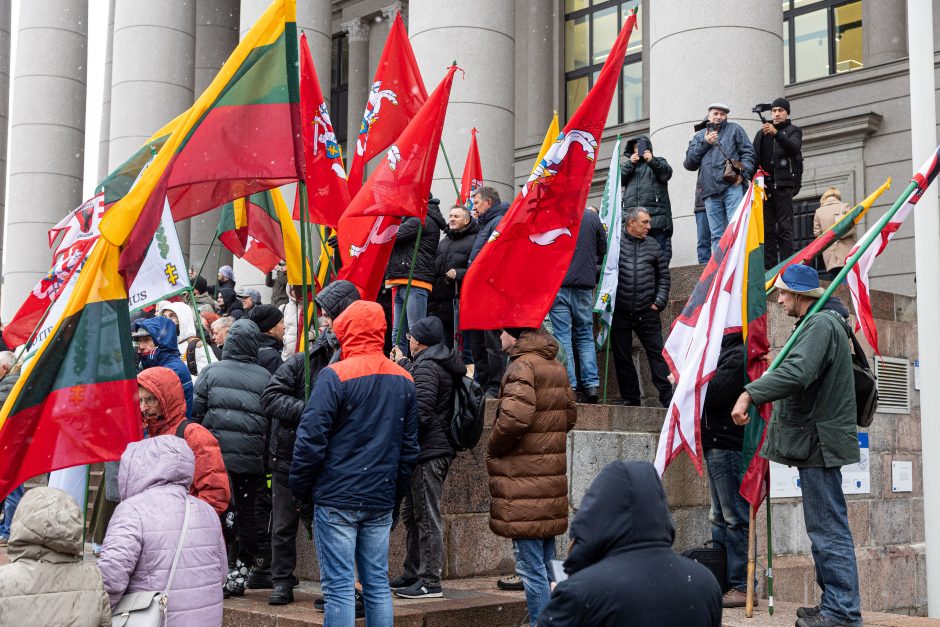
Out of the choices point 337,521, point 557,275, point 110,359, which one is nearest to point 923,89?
point 557,275

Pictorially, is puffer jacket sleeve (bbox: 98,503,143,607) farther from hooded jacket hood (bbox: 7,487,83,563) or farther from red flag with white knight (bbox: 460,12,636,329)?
red flag with white knight (bbox: 460,12,636,329)

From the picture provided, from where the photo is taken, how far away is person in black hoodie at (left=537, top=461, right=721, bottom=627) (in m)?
2.88

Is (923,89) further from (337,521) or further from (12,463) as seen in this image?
(12,463)

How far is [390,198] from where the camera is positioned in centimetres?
769

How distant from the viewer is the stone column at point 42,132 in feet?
80.9

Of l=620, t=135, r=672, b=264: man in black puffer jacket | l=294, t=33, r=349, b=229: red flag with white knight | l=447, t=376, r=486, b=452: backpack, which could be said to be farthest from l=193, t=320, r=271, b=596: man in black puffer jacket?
l=620, t=135, r=672, b=264: man in black puffer jacket

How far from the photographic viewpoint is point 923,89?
27.0 ft

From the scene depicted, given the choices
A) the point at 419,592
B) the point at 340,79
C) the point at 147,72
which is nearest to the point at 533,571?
the point at 419,592

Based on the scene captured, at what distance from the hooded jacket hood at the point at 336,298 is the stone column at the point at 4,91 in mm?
24282

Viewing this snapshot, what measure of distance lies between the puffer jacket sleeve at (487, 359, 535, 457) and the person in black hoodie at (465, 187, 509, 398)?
253cm

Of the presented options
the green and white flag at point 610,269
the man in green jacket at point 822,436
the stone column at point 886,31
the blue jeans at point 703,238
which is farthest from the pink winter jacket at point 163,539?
the stone column at point 886,31

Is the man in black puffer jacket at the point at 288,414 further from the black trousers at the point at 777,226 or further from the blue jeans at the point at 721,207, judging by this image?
the black trousers at the point at 777,226

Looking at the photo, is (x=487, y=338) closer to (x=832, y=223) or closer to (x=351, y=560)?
(x=351, y=560)

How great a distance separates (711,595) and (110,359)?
3.07 metres
